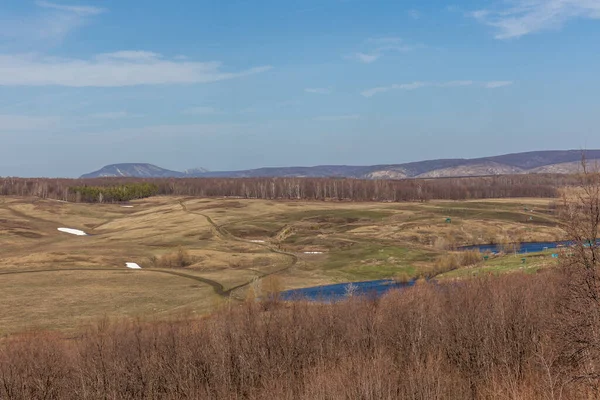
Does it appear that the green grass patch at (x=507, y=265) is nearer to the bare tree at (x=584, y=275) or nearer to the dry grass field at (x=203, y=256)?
the dry grass field at (x=203, y=256)

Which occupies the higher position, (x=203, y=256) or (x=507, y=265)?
(x=507, y=265)

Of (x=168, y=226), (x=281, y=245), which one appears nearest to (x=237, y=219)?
(x=168, y=226)

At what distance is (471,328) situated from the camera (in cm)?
4816

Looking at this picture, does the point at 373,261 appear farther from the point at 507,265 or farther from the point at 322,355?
the point at 322,355

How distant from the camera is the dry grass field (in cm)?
9019

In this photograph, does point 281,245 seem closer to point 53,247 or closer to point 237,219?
point 237,219

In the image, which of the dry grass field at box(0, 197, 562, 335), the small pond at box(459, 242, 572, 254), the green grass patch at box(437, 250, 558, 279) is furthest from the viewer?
the small pond at box(459, 242, 572, 254)

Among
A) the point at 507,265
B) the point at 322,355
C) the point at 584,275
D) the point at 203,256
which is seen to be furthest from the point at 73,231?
the point at 584,275

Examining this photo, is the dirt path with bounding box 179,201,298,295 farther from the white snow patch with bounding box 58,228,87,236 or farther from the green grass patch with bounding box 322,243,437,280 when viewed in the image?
the white snow patch with bounding box 58,228,87,236

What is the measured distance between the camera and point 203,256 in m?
132

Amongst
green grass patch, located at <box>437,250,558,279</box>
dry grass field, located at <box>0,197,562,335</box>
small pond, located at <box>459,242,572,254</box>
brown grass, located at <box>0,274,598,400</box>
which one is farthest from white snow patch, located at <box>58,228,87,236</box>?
brown grass, located at <box>0,274,598,400</box>

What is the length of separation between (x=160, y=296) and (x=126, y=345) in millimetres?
48665

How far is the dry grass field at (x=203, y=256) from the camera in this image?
90.2 meters

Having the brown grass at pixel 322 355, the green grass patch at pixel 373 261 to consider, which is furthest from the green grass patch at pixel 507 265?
the brown grass at pixel 322 355
